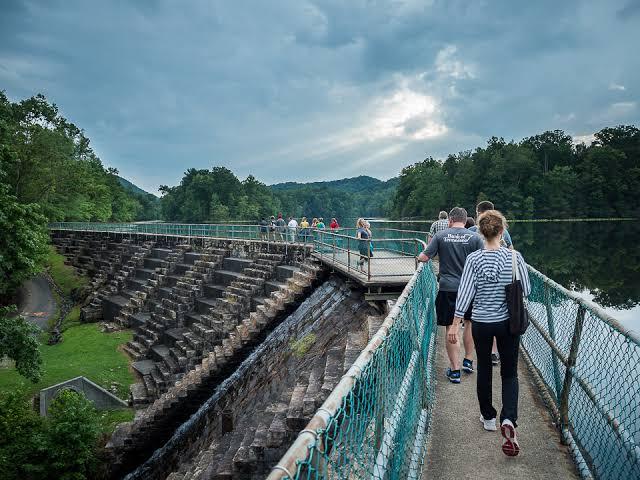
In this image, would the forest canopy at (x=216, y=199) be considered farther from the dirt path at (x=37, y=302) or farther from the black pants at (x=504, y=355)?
the black pants at (x=504, y=355)

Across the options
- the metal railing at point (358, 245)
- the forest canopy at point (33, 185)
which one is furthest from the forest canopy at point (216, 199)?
the metal railing at point (358, 245)

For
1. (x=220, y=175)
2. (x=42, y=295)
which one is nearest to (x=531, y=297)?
(x=42, y=295)

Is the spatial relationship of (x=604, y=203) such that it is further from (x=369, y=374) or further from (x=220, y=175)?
(x=369, y=374)

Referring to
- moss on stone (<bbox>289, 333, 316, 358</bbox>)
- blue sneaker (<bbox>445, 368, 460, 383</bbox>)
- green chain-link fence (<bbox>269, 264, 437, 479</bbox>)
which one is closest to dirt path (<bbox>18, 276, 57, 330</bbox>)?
moss on stone (<bbox>289, 333, 316, 358</bbox>)

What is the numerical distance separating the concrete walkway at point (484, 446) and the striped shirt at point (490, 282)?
3.81ft

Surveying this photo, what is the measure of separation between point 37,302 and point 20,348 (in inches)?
764

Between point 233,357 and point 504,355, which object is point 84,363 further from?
point 504,355

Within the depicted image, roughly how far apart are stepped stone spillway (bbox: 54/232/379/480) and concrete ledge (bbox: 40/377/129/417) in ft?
2.19

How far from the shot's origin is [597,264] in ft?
107

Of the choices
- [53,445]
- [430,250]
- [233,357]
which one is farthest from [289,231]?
[430,250]

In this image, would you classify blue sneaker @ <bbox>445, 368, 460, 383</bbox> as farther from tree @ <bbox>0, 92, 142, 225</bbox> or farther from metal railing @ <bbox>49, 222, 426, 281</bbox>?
tree @ <bbox>0, 92, 142, 225</bbox>

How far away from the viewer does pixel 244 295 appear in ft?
51.4

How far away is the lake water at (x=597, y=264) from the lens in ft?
69.6

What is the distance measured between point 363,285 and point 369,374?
27.4ft
